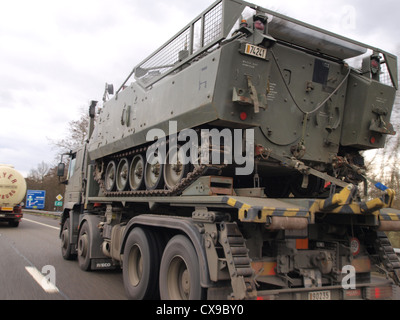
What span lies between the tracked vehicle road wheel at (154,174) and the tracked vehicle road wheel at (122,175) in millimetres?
899

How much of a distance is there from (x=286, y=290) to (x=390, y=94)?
351 centimetres

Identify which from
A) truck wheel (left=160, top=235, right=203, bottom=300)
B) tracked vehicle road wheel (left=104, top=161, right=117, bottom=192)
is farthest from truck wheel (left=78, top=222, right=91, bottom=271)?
truck wheel (left=160, top=235, right=203, bottom=300)

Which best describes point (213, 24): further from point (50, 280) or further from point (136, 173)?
point (50, 280)

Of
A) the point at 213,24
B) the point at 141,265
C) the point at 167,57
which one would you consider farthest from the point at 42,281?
the point at 213,24

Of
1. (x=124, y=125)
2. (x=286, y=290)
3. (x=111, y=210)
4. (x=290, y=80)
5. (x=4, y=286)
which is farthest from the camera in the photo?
(x=111, y=210)

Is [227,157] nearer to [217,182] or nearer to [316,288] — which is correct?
[217,182]

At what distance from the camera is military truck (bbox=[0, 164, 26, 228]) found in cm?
1981

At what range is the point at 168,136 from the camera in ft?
18.8

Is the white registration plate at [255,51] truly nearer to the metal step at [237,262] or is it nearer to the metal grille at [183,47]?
the metal grille at [183,47]

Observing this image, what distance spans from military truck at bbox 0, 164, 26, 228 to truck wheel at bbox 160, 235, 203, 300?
17388 millimetres

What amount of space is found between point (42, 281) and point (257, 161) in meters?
4.74

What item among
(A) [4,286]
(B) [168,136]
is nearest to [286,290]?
(B) [168,136]

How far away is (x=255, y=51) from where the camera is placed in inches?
182

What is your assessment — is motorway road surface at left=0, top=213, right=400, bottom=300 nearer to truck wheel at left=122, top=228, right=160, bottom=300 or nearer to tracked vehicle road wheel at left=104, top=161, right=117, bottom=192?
truck wheel at left=122, top=228, right=160, bottom=300
